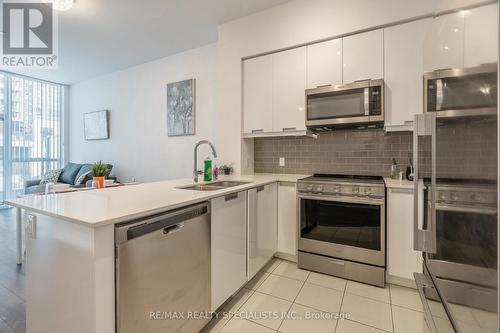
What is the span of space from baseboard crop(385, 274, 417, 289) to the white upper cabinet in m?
1.91

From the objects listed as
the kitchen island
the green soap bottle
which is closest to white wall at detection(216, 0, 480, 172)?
the green soap bottle

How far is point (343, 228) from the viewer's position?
217 centimetres

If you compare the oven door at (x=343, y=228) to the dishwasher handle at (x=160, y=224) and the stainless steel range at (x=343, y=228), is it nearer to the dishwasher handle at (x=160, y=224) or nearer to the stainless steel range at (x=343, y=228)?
the stainless steel range at (x=343, y=228)

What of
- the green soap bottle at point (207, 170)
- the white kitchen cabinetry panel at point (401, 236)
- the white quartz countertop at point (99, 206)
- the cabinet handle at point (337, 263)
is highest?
the green soap bottle at point (207, 170)

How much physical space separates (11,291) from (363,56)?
381 centimetres

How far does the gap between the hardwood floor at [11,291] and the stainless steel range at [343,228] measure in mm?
2264

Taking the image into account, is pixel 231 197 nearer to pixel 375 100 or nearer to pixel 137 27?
pixel 375 100

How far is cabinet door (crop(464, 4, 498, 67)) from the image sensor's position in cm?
46

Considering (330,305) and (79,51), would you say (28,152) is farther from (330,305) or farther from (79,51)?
(330,305)

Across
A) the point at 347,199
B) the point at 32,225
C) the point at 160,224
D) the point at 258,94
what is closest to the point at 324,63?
the point at 258,94

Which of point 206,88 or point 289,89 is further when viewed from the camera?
point 206,88

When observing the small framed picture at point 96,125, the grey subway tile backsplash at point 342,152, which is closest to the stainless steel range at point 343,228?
the grey subway tile backsplash at point 342,152

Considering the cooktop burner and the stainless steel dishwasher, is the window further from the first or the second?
the cooktop burner

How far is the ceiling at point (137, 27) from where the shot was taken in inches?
105
